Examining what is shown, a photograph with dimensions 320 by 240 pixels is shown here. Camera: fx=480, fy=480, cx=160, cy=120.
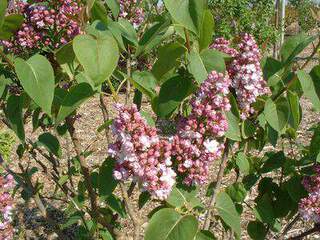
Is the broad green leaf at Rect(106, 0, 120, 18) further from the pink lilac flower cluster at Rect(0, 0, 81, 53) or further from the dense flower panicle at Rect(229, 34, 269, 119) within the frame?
the dense flower panicle at Rect(229, 34, 269, 119)

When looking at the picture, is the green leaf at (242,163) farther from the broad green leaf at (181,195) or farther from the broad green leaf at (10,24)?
the broad green leaf at (10,24)

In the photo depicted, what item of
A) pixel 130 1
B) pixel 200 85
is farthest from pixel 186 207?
pixel 130 1

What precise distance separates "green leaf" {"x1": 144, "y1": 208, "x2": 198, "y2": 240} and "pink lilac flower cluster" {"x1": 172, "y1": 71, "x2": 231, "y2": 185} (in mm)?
103

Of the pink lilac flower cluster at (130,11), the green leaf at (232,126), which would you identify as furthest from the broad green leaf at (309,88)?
the pink lilac flower cluster at (130,11)

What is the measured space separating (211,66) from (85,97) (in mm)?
295

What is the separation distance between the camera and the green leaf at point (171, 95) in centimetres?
109

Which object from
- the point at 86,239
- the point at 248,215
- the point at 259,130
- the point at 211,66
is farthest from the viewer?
the point at 248,215

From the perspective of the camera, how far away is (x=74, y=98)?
3.37ft

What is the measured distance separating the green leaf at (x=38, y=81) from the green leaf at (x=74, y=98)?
80 millimetres

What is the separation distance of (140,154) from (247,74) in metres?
0.37

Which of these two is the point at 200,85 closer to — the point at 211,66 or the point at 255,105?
the point at 211,66

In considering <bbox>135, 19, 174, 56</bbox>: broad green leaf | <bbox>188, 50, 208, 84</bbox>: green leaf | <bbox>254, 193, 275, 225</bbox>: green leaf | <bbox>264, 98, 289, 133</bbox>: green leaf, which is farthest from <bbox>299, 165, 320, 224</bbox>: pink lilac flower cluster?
<bbox>135, 19, 174, 56</bbox>: broad green leaf

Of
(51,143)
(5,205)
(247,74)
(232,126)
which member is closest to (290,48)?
(247,74)

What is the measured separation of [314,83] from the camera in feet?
3.81
